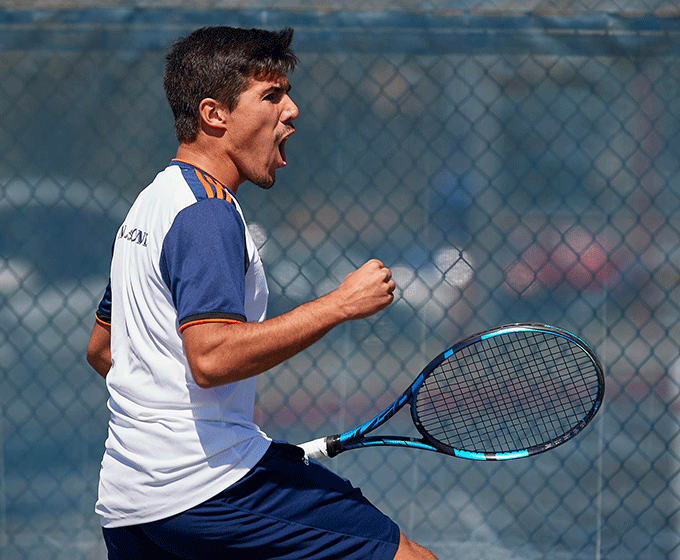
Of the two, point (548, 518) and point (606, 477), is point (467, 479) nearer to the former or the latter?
point (548, 518)

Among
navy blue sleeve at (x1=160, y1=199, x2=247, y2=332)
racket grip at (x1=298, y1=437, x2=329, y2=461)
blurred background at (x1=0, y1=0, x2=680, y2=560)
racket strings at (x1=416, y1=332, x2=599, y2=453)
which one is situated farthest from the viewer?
blurred background at (x1=0, y1=0, x2=680, y2=560)

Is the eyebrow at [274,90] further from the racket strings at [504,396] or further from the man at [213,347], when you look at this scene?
the racket strings at [504,396]

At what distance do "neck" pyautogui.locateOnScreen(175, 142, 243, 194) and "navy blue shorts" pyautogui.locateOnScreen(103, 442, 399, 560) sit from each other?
1.64ft

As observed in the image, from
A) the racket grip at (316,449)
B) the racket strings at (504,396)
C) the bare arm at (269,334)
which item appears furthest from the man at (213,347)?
the racket strings at (504,396)

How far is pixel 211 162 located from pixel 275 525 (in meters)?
0.66

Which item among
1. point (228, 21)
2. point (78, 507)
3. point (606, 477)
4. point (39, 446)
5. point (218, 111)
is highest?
point (228, 21)

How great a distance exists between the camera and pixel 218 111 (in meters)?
1.39

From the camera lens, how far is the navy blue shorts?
1.28 meters

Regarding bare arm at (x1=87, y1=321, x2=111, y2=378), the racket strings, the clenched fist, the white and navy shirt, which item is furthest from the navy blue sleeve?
the racket strings

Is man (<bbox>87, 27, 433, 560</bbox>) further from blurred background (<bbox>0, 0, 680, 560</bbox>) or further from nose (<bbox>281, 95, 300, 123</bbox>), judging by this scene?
blurred background (<bbox>0, 0, 680, 560</bbox>)

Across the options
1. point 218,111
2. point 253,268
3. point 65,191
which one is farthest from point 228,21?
point 253,268

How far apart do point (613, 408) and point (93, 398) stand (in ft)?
6.11

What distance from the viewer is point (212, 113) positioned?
1387 mm

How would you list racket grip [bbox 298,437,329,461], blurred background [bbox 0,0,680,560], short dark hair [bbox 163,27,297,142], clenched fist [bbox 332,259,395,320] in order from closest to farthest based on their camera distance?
clenched fist [bbox 332,259,395,320], short dark hair [bbox 163,27,297,142], racket grip [bbox 298,437,329,461], blurred background [bbox 0,0,680,560]
